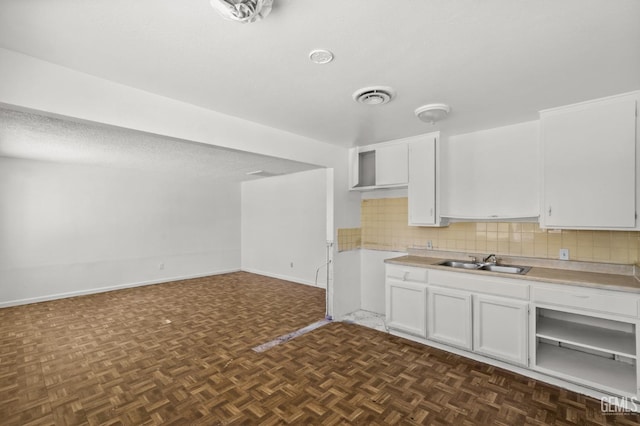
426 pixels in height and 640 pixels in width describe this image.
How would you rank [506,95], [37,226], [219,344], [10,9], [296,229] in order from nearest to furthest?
[10,9]
[506,95]
[219,344]
[37,226]
[296,229]

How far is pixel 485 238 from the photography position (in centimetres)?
332

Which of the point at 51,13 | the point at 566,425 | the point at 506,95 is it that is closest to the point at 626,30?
the point at 506,95

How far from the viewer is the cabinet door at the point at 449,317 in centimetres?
284

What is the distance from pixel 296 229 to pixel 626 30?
534cm

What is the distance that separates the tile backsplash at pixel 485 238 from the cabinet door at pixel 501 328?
769 millimetres

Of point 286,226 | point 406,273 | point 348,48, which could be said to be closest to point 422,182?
point 406,273

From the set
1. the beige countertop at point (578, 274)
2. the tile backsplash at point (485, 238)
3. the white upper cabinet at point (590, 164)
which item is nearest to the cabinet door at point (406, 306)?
the beige countertop at point (578, 274)

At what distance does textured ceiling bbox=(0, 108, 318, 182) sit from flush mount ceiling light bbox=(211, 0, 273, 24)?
4.52 feet

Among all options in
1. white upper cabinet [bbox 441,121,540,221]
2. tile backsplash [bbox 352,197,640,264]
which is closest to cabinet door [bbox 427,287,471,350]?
tile backsplash [bbox 352,197,640,264]

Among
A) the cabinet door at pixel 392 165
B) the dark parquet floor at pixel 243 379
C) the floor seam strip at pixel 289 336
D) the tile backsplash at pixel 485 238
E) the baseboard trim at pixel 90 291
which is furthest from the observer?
the baseboard trim at pixel 90 291

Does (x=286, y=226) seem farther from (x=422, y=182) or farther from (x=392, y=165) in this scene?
(x=422, y=182)

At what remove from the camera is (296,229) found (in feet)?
20.5

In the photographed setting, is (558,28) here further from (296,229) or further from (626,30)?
(296,229)

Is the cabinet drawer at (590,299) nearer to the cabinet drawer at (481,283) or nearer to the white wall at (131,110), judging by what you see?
the cabinet drawer at (481,283)
